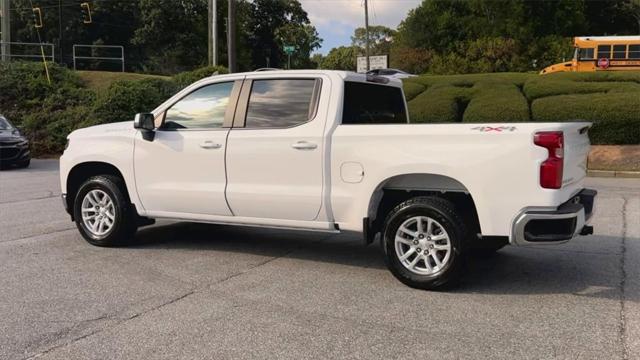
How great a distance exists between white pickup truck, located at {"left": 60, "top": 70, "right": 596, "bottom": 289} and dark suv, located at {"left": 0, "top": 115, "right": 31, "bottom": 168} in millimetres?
10413

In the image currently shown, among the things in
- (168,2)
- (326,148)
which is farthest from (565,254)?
(168,2)

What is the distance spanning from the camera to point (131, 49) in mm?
63625

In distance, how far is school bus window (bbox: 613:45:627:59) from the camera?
33.4 m

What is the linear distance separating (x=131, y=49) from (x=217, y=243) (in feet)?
199

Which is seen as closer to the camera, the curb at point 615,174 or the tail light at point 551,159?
the tail light at point 551,159

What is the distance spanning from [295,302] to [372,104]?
8.16ft

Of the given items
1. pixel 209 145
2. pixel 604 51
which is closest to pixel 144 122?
pixel 209 145

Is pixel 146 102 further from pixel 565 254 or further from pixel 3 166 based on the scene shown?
pixel 565 254

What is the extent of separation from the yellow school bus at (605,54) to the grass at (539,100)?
11.9 metres

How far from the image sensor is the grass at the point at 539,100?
56.3 feet

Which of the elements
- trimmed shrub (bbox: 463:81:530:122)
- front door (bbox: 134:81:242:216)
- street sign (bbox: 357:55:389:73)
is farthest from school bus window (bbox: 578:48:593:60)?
front door (bbox: 134:81:242:216)

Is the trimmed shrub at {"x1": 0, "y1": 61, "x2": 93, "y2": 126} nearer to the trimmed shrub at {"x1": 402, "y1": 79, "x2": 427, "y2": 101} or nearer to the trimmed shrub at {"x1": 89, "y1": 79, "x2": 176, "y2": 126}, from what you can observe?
the trimmed shrub at {"x1": 89, "y1": 79, "x2": 176, "y2": 126}

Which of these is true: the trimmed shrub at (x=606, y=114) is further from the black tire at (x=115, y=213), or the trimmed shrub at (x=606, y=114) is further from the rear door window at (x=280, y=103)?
the black tire at (x=115, y=213)

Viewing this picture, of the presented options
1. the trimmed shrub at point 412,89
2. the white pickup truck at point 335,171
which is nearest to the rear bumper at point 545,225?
the white pickup truck at point 335,171
